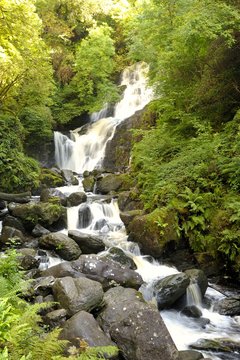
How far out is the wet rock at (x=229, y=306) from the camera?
287 inches

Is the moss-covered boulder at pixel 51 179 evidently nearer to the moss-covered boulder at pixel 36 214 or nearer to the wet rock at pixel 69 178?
the wet rock at pixel 69 178

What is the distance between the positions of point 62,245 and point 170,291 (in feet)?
11.3

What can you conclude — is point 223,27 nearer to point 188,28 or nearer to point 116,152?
point 188,28

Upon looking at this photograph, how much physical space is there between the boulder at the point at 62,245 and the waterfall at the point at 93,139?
9593 millimetres

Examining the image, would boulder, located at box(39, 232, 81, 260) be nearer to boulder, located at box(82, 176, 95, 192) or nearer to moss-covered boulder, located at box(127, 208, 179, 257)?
moss-covered boulder, located at box(127, 208, 179, 257)

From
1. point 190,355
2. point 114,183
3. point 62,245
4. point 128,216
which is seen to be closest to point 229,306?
point 190,355

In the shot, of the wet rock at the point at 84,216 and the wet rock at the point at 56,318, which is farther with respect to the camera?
the wet rock at the point at 84,216

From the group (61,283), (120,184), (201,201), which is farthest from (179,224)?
(120,184)

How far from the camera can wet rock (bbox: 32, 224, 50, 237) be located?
35.3ft

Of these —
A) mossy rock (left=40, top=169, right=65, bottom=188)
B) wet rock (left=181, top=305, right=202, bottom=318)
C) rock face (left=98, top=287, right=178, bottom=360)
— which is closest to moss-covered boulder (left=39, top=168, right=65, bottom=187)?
mossy rock (left=40, top=169, right=65, bottom=188)

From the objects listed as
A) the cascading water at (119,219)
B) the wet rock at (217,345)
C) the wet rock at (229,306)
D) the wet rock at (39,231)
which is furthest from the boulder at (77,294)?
the wet rock at (39,231)

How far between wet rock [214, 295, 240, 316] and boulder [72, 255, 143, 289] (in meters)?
1.88

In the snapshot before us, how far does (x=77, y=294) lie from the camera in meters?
6.11

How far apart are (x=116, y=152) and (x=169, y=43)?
648cm
